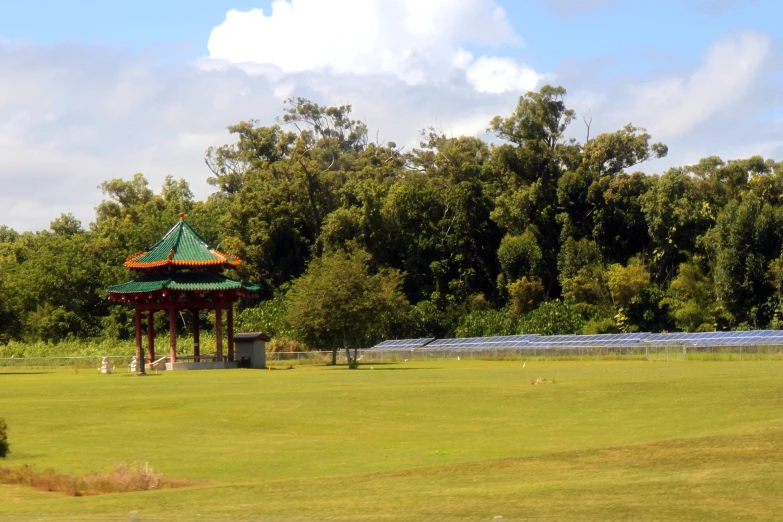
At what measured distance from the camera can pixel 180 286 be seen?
66.9 metres

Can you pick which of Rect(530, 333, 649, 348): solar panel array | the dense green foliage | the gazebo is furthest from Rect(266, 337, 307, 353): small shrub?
Rect(530, 333, 649, 348): solar panel array

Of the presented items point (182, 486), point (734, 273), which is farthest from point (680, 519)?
point (734, 273)

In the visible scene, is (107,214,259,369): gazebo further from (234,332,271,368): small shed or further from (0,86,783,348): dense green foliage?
(0,86,783,348): dense green foliage

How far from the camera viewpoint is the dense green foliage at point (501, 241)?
265ft

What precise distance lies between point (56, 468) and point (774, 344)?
153ft

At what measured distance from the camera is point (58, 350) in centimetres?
8525

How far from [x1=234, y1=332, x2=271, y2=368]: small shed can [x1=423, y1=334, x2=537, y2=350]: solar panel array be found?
13.2m

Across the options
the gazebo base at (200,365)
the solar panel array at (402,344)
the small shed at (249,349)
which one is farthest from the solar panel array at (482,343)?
the gazebo base at (200,365)

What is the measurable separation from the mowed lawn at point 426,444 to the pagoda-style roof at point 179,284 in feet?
61.6

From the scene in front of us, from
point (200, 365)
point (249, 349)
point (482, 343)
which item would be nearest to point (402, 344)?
point (482, 343)

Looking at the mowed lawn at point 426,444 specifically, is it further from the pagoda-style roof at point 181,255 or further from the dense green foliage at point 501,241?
the dense green foliage at point 501,241

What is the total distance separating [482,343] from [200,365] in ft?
69.4

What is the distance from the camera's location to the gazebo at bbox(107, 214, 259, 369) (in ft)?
A: 221

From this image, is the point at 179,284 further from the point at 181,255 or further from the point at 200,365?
the point at 200,365
